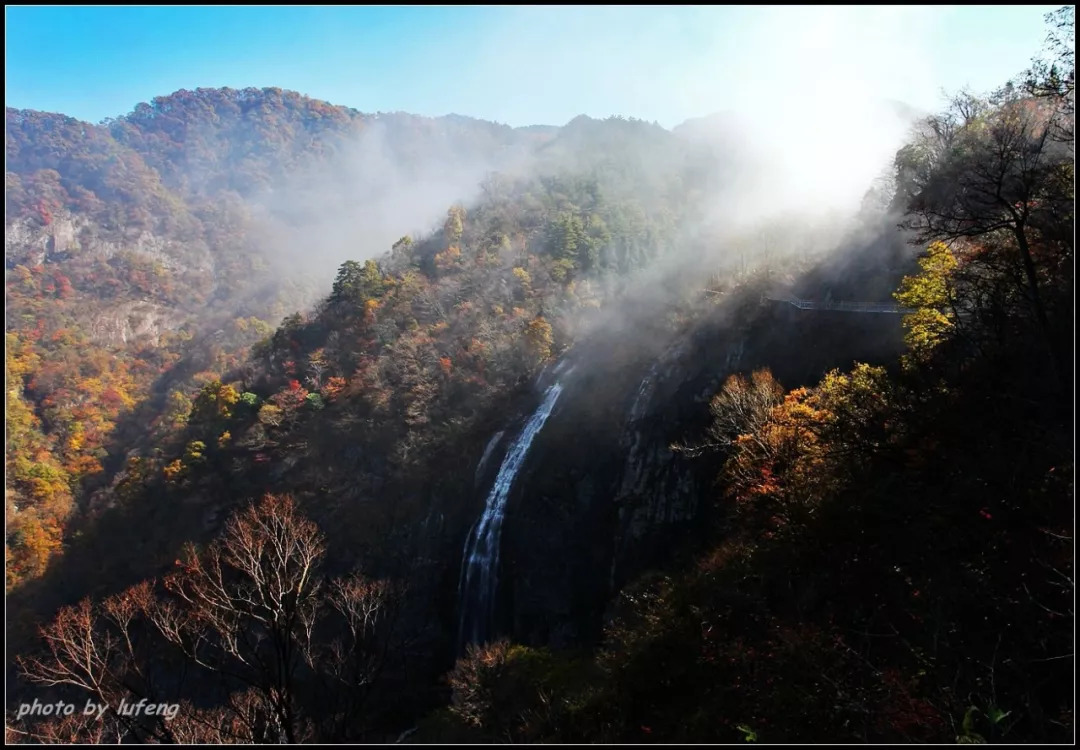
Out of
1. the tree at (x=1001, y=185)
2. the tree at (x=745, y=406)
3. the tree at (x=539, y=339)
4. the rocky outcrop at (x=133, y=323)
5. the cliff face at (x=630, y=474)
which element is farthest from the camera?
the rocky outcrop at (x=133, y=323)

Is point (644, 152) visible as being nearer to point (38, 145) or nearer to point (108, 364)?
point (108, 364)

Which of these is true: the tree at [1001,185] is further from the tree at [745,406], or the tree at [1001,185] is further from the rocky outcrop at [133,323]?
the rocky outcrop at [133,323]

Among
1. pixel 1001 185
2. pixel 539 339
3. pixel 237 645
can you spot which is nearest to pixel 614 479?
pixel 539 339

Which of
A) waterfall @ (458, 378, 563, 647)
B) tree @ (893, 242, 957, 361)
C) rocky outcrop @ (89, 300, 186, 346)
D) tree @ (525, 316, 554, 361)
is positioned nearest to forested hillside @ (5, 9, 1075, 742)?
tree @ (893, 242, 957, 361)

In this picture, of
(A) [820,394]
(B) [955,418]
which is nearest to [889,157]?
(A) [820,394]

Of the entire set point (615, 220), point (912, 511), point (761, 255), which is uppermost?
point (615, 220)

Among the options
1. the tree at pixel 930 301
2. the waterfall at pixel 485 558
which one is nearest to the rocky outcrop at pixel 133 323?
the waterfall at pixel 485 558

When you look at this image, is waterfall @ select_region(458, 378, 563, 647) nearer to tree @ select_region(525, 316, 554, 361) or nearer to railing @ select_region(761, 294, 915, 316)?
tree @ select_region(525, 316, 554, 361)
